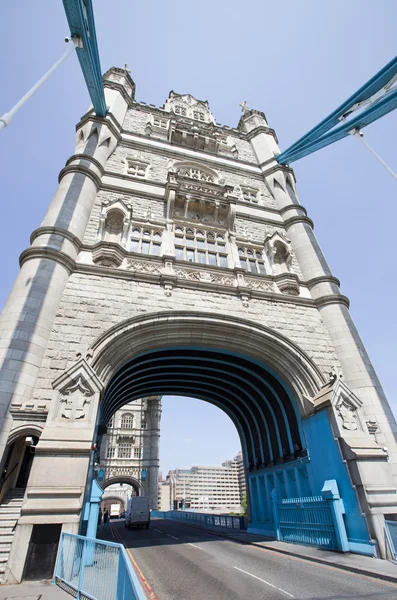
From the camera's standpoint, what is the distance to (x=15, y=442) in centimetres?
795

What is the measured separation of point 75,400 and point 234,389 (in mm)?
8983

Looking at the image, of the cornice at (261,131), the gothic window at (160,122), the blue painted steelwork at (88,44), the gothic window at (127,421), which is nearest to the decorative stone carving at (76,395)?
the blue painted steelwork at (88,44)

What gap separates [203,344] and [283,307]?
12.5 ft

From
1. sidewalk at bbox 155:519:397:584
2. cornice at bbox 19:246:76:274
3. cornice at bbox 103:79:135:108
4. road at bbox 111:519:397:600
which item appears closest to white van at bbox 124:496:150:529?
road at bbox 111:519:397:600

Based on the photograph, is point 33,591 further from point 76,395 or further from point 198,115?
point 198,115

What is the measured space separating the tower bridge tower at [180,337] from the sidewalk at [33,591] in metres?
0.31

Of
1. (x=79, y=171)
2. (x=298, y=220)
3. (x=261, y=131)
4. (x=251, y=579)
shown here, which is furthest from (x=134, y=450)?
(x=251, y=579)

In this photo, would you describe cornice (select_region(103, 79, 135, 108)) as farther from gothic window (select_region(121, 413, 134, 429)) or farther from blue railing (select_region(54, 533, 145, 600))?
gothic window (select_region(121, 413, 134, 429))

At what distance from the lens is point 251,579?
247 inches

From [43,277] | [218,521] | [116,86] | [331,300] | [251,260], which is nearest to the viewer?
[43,277]

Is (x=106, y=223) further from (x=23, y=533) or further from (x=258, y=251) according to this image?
(x=23, y=533)

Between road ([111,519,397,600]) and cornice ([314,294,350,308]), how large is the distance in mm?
8867

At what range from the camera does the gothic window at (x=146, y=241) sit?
520 inches

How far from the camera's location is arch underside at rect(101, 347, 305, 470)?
11.9m
